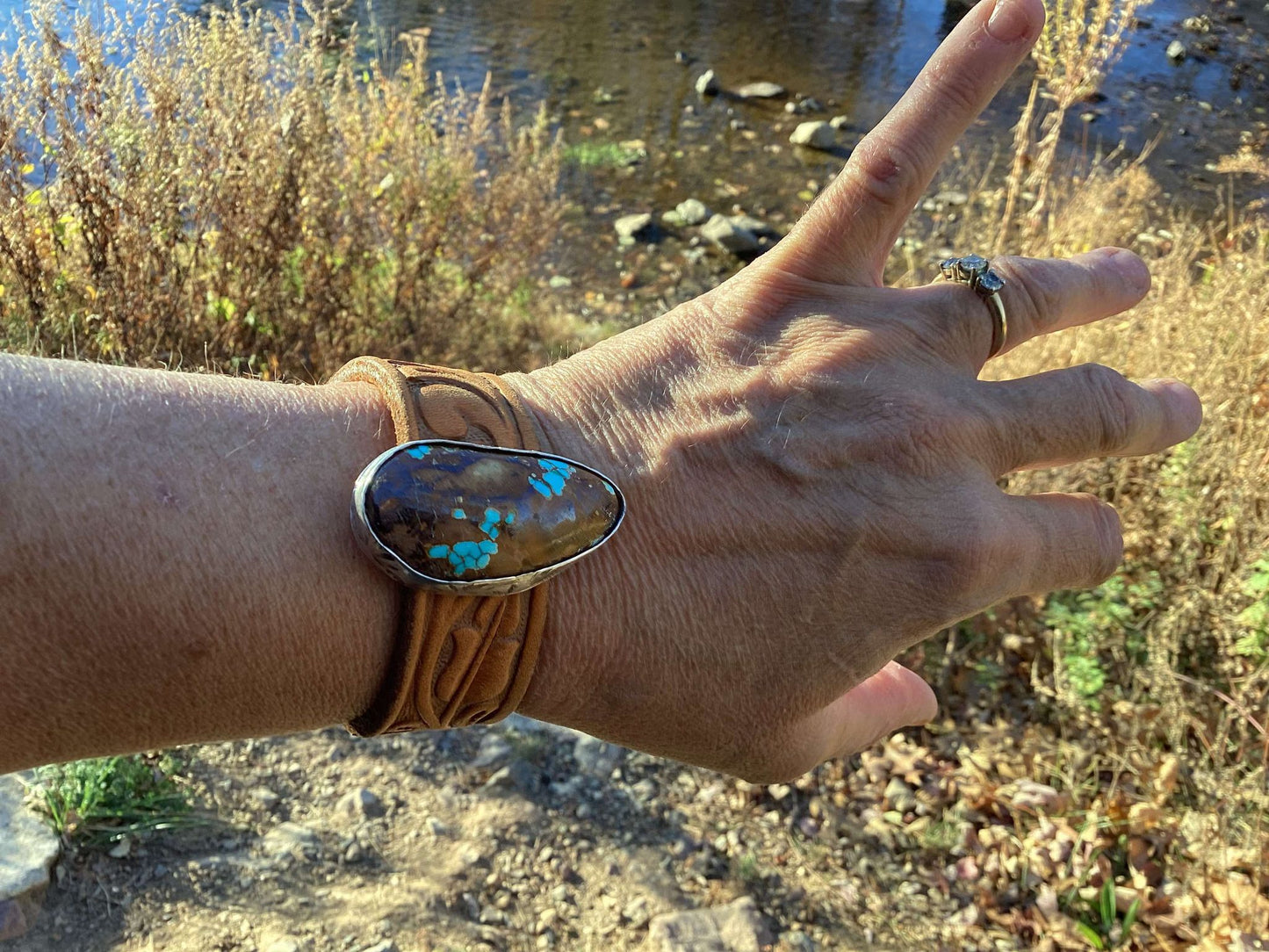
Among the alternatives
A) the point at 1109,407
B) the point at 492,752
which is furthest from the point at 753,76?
the point at 1109,407

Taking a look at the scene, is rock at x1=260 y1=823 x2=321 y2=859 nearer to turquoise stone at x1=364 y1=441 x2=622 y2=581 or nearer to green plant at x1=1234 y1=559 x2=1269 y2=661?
turquoise stone at x1=364 y1=441 x2=622 y2=581

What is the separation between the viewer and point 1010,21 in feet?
6.07

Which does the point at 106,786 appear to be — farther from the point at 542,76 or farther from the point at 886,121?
the point at 542,76

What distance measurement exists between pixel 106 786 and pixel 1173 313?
4.40m

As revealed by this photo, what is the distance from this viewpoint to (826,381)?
1790 mm

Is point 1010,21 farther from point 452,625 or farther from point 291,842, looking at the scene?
point 291,842

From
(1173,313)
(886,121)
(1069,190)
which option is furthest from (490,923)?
(1069,190)

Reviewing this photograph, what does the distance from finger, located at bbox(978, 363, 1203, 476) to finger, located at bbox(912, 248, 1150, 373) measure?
0.34 ft

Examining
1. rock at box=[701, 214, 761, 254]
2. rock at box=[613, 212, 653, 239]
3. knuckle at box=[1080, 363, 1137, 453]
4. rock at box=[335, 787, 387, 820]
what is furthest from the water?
knuckle at box=[1080, 363, 1137, 453]

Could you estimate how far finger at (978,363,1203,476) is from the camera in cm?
185

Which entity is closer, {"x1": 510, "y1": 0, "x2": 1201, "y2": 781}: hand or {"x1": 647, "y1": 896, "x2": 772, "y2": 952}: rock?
{"x1": 510, "y1": 0, "x2": 1201, "y2": 781}: hand

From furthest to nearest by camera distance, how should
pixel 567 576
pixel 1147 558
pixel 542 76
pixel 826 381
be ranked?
pixel 542 76
pixel 1147 558
pixel 826 381
pixel 567 576

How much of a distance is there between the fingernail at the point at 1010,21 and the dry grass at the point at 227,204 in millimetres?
2533

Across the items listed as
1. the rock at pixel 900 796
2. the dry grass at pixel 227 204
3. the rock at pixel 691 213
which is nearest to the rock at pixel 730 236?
the rock at pixel 691 213
